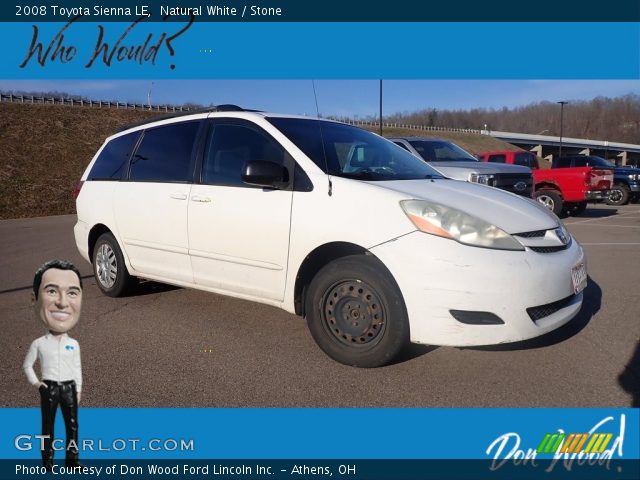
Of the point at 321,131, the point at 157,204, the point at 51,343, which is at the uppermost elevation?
the point at 321,131

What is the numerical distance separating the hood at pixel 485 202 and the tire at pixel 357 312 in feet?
1.99

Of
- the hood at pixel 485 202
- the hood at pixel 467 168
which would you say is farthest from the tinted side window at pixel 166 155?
the hood at pixel 467 168

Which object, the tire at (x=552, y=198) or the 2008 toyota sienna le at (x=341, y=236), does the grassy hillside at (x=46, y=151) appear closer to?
the 2008 toyota sienna le at (x=341, y=236)

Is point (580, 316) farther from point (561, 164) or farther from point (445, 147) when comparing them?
point (561, 164)

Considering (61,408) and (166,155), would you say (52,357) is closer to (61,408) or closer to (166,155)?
(61,408)

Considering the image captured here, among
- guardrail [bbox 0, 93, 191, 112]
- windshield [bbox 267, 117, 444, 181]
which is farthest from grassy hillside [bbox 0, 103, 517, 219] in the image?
windshield [bbox 267, 117, 444, 181]

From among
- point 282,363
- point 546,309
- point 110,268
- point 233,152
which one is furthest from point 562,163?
point 282,363

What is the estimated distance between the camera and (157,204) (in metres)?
4.68

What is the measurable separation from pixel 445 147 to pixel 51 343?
400 inches

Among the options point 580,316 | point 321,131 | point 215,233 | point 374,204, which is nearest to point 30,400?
point 215,233

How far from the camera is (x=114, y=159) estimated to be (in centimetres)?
546

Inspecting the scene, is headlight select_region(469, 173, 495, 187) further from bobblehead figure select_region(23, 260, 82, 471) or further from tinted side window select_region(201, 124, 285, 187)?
bobblehead figure select_region(23, 260, 82, 471)

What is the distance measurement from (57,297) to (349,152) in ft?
9.77

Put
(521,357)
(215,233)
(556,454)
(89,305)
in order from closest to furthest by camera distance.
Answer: (556,454) < (521,357) < (215,233) < (89,305)
